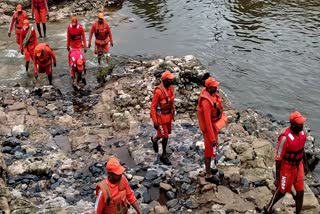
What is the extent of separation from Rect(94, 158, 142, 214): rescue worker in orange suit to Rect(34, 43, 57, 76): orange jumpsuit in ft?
Answer: 28.0

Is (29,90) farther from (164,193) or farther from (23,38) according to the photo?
(164,193)

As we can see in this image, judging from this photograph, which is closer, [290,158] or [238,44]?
[290,158]

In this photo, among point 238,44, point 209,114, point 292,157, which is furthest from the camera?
point 238,44

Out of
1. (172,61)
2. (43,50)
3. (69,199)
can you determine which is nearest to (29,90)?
(43,50)

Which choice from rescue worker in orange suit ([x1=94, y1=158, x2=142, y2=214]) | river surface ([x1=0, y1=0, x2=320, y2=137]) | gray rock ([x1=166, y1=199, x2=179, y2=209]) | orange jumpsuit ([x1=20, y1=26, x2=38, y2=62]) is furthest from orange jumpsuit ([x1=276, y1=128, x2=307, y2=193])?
orange jumpsuit ([x1=20, y1=26, x2=38, y2=62])

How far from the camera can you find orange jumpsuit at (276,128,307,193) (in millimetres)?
7707

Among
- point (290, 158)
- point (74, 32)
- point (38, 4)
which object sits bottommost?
point (290, 158)

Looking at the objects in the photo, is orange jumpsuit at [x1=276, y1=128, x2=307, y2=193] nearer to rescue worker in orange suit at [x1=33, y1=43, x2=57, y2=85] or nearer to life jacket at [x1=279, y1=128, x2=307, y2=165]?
life jacket at [x1=279, y1=128, x2=307, y2=165]

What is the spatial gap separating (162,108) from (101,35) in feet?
23.0

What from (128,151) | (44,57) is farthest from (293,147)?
(44,57)

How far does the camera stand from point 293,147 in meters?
7.70

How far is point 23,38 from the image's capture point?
15.4m

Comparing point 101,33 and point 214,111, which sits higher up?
point 214,111

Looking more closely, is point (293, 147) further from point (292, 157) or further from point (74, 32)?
point (74, 32)
